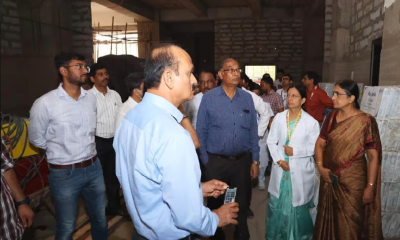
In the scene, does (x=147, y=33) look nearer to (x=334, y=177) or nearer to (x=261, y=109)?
(x=261, y=109)

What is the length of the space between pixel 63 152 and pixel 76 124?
24cm

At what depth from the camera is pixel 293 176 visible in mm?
2748

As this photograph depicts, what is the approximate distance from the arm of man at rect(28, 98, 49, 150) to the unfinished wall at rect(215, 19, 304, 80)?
10.1 metres

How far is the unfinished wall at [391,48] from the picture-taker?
3209 millimetres

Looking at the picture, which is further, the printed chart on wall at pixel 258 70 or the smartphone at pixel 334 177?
the printed chart on wall at pixel 258 70

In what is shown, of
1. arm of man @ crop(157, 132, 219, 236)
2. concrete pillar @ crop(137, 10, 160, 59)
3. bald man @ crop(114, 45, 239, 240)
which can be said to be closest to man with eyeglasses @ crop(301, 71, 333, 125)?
bald man @ crop(114, 45, 239, 240)

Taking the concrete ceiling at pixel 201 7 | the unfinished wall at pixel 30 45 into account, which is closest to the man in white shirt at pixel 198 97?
the unfinished wall at pixel 30 45

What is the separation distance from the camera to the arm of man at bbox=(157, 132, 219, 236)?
117cm

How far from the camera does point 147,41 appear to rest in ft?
38.1

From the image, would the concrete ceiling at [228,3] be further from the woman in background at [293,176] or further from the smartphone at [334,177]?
the smartphone at [334,177]

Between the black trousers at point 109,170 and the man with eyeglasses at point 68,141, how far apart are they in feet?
3.64

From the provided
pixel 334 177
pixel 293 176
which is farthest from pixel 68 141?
pixel 334 177

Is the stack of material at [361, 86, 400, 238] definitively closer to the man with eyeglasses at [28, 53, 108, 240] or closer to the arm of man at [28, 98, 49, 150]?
the man with eyeglasses at [28, 53, 108, 240]

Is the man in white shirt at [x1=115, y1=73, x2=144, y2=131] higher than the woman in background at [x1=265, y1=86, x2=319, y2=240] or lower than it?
higher
